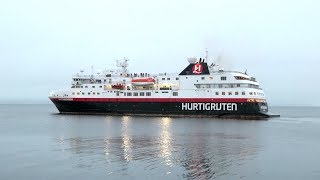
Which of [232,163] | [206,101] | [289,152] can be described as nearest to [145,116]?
[206,101]

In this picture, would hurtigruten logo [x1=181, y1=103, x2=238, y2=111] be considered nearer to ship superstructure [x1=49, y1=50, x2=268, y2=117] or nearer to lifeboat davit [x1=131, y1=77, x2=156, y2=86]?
ship superstructure [x1=49, y1=50, x2=268, y2=117]

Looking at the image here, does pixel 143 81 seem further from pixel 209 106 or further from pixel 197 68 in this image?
pixel 209 106

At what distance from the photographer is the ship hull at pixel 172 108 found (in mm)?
68000

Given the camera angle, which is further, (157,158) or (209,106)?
(209,106)

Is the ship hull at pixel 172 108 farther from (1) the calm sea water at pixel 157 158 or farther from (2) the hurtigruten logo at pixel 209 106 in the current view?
(1) the calm sea water at pixel 157 158

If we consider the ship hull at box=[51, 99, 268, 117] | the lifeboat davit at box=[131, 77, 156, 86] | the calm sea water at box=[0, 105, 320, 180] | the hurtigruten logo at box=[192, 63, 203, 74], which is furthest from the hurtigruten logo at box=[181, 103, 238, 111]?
the calm sea water at box=[0, 105, 320, 180]

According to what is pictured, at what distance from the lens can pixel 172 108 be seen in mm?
71625

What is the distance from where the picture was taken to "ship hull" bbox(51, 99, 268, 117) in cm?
6800

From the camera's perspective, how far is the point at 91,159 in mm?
25641

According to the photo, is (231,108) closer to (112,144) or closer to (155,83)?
(155,83)

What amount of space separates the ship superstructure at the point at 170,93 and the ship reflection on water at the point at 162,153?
2762 cm

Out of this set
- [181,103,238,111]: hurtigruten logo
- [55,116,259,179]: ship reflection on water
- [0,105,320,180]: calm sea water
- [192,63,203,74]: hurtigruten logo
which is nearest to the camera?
[0,105,320,180]: calm sea water

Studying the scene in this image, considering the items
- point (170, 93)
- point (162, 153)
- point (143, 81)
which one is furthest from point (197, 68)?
point (162, 153)

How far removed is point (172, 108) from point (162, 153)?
142ft
